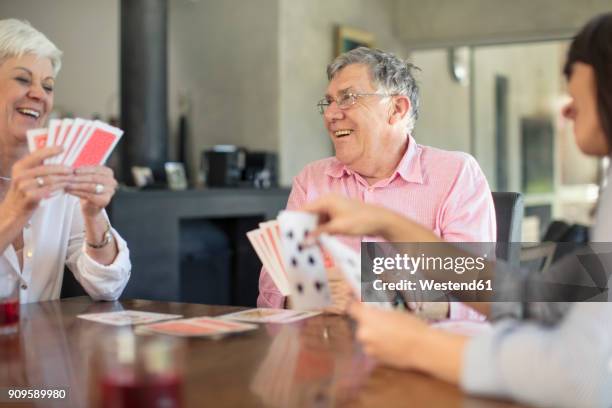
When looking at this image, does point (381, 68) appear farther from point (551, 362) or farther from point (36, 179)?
point (551, 362)

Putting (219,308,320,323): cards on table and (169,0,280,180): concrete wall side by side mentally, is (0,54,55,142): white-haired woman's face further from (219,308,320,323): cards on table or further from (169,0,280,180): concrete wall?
(169,0,280,180): concrete wall

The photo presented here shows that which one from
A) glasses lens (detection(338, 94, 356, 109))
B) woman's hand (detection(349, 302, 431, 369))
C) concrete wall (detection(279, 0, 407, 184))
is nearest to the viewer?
woman's hand (detection(349, 302, 431, 369))

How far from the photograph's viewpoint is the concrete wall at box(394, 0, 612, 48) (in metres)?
6.75

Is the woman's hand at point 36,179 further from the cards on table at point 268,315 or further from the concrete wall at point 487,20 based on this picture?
the concrete wall at point 487,20

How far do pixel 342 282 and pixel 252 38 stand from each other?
4.58 m

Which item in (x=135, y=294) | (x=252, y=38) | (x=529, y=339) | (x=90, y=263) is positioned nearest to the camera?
(x=529, y=339)

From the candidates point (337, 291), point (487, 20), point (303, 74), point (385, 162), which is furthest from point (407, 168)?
point (487, 20)

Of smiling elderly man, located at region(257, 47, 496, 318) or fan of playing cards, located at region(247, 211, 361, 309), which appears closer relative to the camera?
fan of playing cards, located at region(247, 211, 361, 309)

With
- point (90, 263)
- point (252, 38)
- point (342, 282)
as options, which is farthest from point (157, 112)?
point (342, 282)

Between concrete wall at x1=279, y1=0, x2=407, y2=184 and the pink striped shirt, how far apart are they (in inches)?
132

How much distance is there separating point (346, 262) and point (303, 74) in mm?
4896

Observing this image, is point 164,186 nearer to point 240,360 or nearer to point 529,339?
point 240,360

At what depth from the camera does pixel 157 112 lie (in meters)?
5.23

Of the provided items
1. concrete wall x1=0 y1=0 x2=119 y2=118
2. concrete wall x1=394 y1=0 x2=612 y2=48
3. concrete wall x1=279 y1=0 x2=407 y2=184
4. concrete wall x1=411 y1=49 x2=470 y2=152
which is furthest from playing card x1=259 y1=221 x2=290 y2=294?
concrete wall x1=411 y1=49 x2=470 y2=152
